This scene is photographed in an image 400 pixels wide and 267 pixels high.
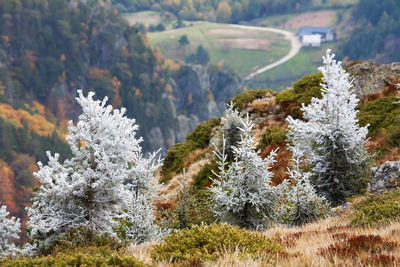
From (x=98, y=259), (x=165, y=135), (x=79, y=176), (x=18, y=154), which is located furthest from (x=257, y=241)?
(x=165, y=135)

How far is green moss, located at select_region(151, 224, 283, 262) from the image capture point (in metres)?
5.97

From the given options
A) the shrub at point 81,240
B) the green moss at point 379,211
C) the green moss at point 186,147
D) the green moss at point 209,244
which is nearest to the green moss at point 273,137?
the green moss at point 186,147

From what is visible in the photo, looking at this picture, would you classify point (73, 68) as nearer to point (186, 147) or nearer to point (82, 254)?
point (186, 147)

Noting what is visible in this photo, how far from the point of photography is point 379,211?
812cm

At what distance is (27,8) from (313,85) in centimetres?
16618

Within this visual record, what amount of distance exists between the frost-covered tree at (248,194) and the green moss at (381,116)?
6739 mm

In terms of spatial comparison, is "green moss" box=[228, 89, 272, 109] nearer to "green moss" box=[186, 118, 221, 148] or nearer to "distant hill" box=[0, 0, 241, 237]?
"green moss" box=[186, 118, 221, 148]

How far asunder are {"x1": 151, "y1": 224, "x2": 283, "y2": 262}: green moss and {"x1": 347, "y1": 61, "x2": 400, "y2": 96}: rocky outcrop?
16672 mm

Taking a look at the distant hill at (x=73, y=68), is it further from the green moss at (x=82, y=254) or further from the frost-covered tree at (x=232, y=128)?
the green moss at (x=82, y=254)

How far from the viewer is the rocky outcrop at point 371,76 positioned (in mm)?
21359

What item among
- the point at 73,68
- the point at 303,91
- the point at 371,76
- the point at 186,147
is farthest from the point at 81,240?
the point at 73,68

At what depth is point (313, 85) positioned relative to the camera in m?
24.2

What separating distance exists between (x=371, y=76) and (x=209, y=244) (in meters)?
18.3

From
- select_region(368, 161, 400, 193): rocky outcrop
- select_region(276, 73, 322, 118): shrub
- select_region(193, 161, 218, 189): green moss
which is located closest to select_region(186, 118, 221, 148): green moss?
select_region(276, 73, 322, 118): shrub
